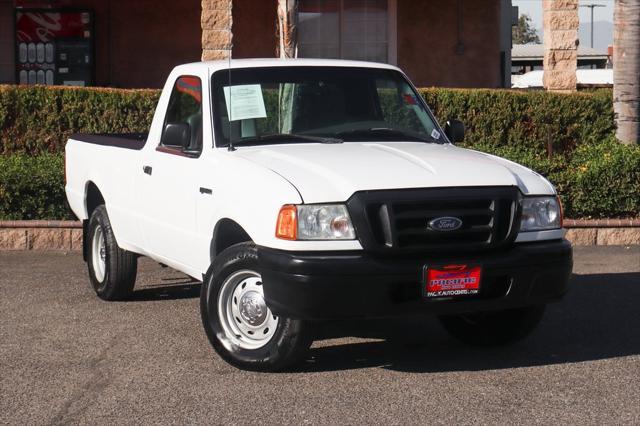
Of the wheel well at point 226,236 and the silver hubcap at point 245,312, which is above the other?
the wheel well at point 226,236

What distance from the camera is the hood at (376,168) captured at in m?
7.06

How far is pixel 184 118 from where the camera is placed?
8977mm

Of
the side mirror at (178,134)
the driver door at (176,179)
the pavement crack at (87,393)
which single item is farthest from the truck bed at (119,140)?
the pavement crack at (87,393)

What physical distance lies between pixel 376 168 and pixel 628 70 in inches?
365

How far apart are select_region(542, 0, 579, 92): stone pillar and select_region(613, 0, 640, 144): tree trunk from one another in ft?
7.75

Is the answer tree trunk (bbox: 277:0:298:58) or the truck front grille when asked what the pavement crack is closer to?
the truck front grille

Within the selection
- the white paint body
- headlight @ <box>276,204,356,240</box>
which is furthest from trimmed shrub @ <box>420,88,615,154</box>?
headlight @ <box>276,204,356,240</box>

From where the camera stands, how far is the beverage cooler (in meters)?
22.7

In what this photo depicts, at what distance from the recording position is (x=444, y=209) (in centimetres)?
714

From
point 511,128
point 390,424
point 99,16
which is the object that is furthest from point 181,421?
point 99,16

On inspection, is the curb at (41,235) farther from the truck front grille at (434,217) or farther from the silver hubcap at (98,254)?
the truck front grille at (434,217)

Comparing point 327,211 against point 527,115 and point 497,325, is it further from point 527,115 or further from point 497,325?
point 527,115

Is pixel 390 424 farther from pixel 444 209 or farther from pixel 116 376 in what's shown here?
pixel 116 376

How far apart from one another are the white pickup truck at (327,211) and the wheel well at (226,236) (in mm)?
12
